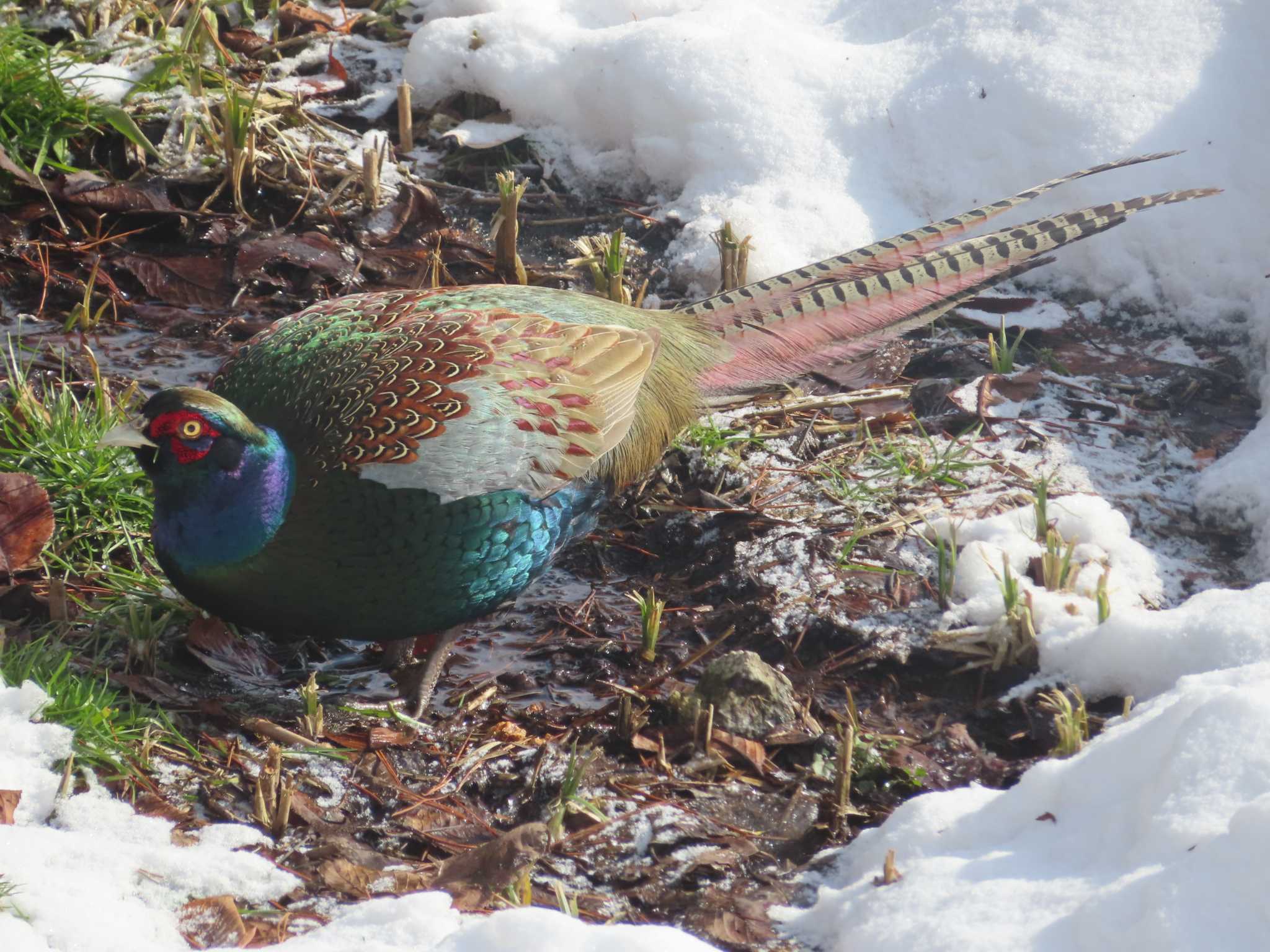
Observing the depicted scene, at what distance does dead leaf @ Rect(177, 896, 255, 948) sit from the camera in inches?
82.0

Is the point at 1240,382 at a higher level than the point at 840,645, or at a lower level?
higher

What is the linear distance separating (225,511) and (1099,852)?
5.87 ft

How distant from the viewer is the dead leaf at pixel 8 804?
7.36ft

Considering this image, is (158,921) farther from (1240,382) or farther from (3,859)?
(1240,382)

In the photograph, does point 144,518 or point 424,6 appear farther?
point 424,6

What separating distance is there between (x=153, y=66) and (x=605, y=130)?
65.5 inches

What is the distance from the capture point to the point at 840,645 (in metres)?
3.04

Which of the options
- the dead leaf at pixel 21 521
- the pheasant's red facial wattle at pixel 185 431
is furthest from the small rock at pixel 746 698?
the dead leaf at pixel 21 521

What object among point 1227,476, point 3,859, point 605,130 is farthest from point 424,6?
point 3,859

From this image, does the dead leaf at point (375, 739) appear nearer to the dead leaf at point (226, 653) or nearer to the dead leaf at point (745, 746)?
the dead leaf at point (226, 653)

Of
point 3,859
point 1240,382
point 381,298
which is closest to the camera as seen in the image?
point 3,859

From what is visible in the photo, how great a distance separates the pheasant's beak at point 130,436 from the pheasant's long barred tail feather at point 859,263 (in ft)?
5.11

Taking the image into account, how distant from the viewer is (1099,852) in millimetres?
2027

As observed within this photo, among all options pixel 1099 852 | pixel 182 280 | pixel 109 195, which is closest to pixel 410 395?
pixel 1099 852
